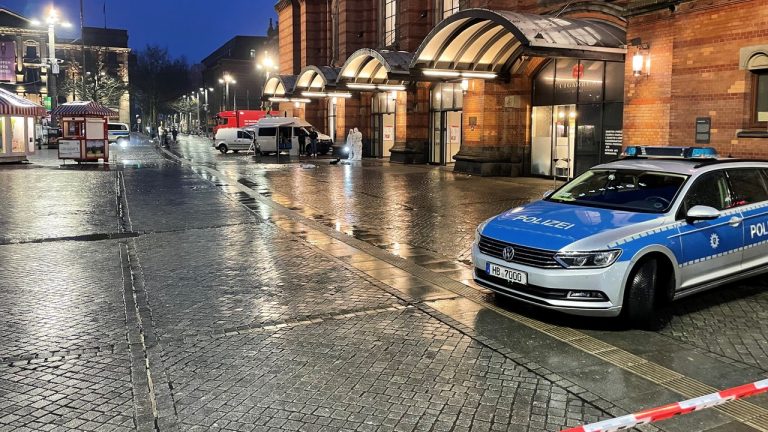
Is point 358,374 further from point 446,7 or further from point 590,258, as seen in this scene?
point 446,7

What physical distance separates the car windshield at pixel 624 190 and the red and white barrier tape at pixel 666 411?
8.09 feet

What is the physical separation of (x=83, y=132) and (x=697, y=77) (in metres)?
25.7

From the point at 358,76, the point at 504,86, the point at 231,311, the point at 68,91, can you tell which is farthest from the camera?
the point at 68,91

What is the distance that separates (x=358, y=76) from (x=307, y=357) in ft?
95.5

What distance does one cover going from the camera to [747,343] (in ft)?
19.1

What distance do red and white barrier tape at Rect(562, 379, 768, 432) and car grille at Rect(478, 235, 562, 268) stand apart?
6.32 feet

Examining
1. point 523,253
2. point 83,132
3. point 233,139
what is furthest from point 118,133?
point 523,253

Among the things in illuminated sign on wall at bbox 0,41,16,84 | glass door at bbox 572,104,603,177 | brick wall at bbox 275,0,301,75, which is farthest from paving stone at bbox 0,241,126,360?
brick wall at bbox 275,0,301,75

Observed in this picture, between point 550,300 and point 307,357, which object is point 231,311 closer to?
point 307,357

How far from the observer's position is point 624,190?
23.9 ft

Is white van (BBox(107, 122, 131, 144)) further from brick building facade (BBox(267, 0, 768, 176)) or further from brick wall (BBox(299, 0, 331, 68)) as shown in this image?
brick building facade (BBox(267, 0, 768, 176))

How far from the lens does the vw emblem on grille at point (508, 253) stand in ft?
20.9

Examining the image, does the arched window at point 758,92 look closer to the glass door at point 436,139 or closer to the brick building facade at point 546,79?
the brick building facade at point 546,79

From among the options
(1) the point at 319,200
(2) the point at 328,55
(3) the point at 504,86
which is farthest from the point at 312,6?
(1) the point at 319,200
